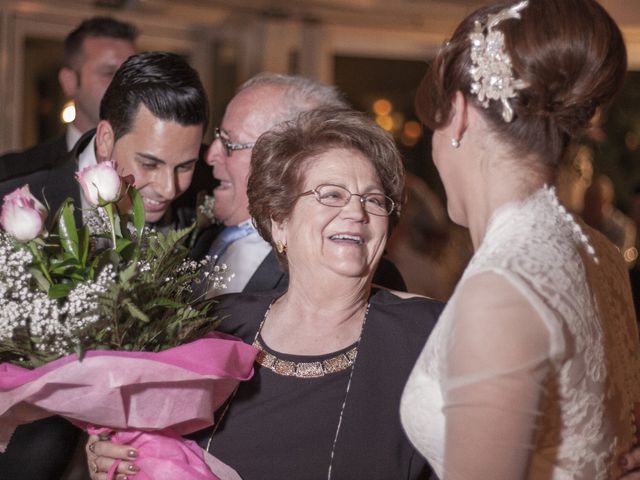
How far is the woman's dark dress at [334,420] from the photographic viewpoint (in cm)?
222

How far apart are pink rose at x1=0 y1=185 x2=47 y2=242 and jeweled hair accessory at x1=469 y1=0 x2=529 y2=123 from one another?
0.99 meters

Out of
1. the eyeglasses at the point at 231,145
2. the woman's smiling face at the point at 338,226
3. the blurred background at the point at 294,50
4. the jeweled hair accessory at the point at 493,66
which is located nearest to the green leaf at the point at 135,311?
the woman's smiling face at the point at 338,226

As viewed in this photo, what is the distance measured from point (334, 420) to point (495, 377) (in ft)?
2.97

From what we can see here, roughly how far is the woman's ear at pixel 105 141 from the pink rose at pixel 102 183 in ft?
3.68

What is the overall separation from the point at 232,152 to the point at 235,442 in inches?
51.3

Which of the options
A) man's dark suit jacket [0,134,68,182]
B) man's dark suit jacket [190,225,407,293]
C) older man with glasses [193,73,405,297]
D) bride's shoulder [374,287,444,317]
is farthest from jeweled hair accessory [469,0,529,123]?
man's dark suit jacket [0,134,68,182]

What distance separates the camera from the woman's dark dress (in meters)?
2.22

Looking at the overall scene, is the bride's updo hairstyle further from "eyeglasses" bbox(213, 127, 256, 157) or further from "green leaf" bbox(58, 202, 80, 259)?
"eyeglasses" bbox(213, 127, 256, 157)

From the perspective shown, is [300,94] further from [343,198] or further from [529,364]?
[529,364]

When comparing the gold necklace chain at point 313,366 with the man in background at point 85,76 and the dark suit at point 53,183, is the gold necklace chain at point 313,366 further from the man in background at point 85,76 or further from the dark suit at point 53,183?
the man in background at point 85,76

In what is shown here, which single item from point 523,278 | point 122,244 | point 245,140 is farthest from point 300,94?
point 523,278

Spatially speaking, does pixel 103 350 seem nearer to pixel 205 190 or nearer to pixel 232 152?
pixel 232 152

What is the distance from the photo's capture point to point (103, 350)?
6.43 ft

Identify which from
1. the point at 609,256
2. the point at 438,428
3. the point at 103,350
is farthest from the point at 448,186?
the point at 103,350
